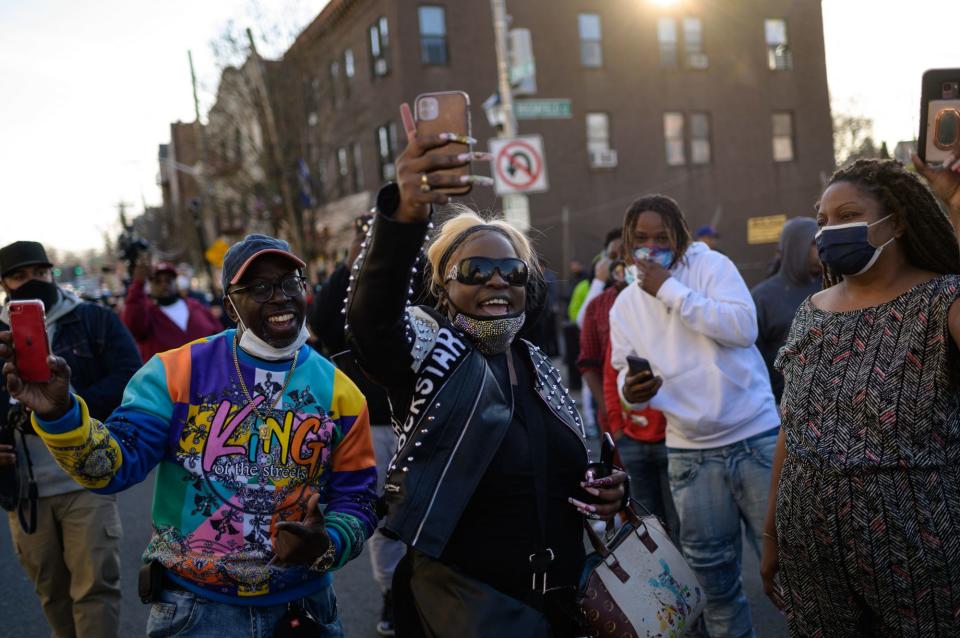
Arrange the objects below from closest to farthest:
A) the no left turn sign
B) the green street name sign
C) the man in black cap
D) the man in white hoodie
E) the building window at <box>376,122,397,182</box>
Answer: the man in white hoodie, the man in black cap, the no left turn sign, the green street name sign, the building window at <box>376,122,397,182</box>

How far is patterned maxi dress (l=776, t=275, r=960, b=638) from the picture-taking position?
246cm

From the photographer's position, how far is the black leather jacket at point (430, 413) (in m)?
2.28

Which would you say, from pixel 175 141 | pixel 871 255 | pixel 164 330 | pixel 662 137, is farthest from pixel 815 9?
pixel 175 141

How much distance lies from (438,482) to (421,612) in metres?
0.42

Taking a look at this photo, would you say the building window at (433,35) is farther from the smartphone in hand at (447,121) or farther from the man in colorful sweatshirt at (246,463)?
the smartphone in hand at (447,121)

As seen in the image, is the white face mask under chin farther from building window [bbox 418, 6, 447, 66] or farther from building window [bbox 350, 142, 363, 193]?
building window [bbox 350, 142, 363, 193]

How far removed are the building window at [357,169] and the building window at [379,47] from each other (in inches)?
104

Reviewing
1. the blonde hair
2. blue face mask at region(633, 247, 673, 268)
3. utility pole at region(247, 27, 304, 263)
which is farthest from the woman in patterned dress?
utility pole at region(247, 27, 304, 263)

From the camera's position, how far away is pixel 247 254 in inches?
114

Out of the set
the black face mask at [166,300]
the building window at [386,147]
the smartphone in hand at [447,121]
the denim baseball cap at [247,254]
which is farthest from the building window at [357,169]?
the smartphone in hand at [447,121]

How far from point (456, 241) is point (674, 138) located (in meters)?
26.2

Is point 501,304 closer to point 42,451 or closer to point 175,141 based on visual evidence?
point 42,451

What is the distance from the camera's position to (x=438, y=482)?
2336mm

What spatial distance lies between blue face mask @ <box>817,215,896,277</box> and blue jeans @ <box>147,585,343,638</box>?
2.15 metres
